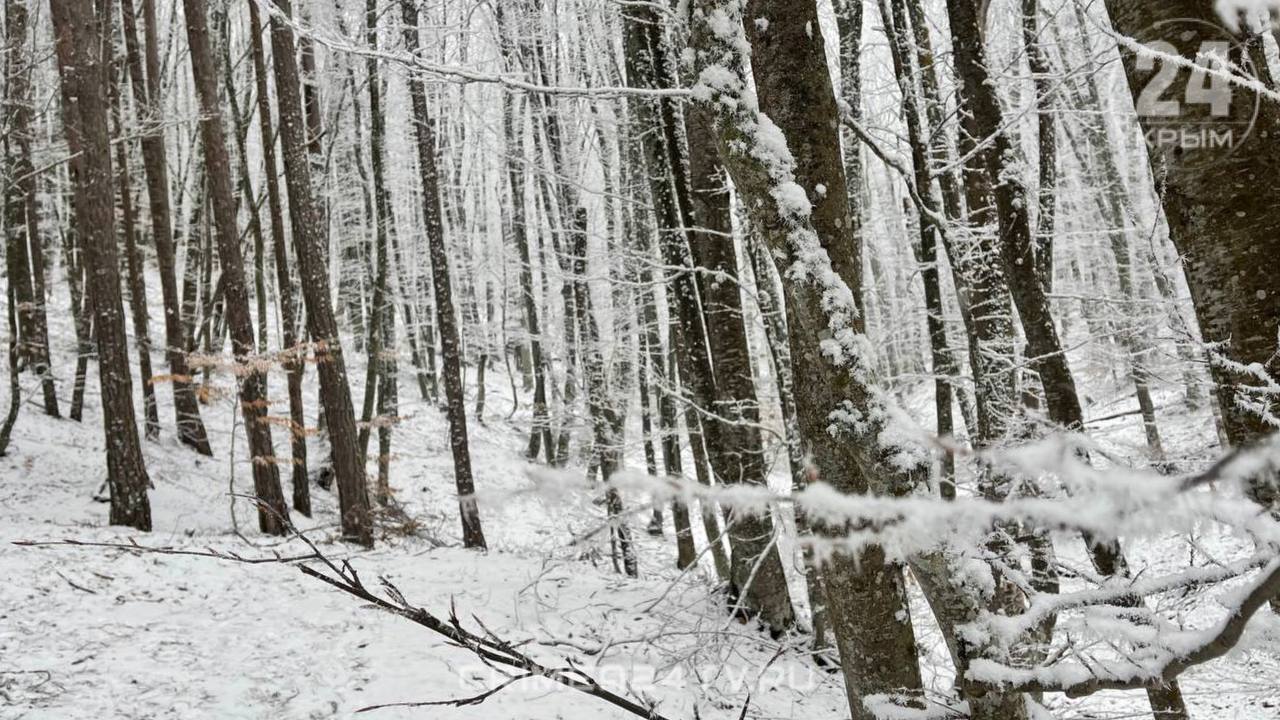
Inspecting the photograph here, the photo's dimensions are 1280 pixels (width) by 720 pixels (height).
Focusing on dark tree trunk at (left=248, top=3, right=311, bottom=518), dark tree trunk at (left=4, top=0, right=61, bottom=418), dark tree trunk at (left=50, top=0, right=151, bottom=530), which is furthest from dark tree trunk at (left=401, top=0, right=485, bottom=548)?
dark tree trunk at (left=4, top=0, right=61, bottom=418)

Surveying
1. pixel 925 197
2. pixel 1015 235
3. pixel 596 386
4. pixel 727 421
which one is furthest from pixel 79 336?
pixel 1015 235

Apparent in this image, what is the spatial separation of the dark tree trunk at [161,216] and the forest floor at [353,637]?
2.84 meters

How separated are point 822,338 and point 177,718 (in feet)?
14.4

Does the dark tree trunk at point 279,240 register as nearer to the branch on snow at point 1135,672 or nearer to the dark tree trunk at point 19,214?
the dark tree trunk at point 19,214

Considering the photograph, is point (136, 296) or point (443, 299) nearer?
point (443, 299)

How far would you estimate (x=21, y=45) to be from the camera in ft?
36.8

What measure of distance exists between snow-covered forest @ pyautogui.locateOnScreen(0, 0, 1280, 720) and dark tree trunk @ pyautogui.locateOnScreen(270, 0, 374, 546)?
0.05m

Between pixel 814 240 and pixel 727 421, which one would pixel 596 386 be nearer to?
pixel 727 421

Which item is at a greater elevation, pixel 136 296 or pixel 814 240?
pixel 136 296

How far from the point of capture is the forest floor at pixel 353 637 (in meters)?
4.26

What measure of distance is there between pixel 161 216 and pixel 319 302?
18.4 feet

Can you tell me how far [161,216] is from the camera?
40.5 feet

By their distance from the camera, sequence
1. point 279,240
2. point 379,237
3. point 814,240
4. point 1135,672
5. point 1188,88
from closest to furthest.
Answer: point 1135,672 < point 814,240 < point 1188,88 < point 279,240 < point 379,237

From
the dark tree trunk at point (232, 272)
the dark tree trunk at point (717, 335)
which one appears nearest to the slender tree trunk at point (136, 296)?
the dark tree trunk at point (232, 272)
